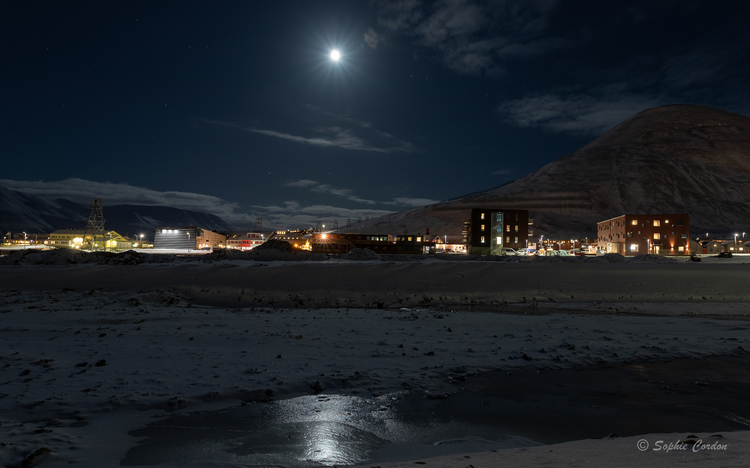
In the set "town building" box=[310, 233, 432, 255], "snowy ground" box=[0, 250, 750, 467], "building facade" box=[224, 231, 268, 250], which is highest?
Result: "building facade" box=[224, 231, 268, 250]

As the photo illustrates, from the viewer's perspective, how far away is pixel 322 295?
78.1 ft

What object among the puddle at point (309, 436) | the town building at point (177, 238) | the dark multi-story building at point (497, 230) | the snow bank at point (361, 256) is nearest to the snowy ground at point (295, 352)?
the puddle at point (309, 436)

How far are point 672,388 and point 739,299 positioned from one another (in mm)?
22908

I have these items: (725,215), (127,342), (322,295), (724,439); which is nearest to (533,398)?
(724,439)

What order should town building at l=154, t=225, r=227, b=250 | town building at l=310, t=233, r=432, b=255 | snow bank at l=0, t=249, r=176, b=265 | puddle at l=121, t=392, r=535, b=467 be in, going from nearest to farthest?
puddle at l=121, t=392, r=535, b=467 → snow bank at l=0, t=249, r=176, b=265 → town building at l=310, t=233, r=432, b=255 → town building at l=154, t=225, r=227, b=250

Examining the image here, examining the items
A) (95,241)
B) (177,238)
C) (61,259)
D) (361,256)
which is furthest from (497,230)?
(95,241)

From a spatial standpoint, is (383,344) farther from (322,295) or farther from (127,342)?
(322,295)

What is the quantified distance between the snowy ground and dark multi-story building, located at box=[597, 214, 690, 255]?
77.7m

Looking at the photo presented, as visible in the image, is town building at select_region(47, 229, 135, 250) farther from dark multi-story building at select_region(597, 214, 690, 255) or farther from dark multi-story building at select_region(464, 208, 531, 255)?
dark multi-story building at select_region(597, 214, 690, 255)

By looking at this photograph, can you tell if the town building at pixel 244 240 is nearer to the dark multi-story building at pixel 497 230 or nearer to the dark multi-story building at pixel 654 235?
the dark multi-story building at pixel 497 230

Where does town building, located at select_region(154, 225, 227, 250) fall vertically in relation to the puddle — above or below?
above

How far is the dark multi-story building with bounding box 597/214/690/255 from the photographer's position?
285ft

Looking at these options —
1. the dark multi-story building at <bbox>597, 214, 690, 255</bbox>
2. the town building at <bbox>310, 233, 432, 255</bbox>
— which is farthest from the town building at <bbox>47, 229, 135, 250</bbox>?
the dark multi-story building at <bbox>597, 214, 690, 255</bbox>

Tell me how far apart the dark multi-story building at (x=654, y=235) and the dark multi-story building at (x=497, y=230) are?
2521cm
